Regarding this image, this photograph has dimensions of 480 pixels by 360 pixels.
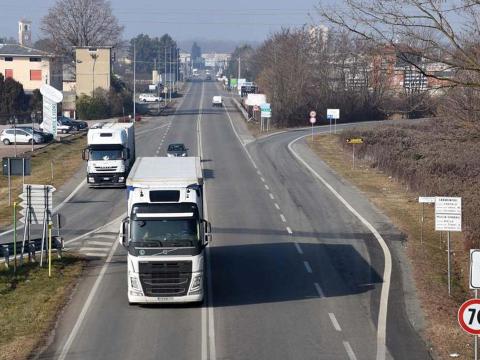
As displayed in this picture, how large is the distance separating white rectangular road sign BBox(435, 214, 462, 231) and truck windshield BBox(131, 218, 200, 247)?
652cm

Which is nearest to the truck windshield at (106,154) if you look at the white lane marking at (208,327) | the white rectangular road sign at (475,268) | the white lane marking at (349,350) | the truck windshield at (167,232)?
the white lane marking at (208,327)

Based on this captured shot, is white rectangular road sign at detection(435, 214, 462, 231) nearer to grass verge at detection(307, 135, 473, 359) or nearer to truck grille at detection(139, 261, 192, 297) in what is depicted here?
grass verge at detection(307, 135, 473, 359)

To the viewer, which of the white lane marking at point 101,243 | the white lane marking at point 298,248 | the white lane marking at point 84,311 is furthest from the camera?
the white lane marking at point 101,243

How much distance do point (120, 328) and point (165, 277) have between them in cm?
151

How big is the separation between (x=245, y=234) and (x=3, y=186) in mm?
20326

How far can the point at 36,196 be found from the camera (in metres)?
25.3

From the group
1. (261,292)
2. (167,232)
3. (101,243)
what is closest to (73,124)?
(101,243)

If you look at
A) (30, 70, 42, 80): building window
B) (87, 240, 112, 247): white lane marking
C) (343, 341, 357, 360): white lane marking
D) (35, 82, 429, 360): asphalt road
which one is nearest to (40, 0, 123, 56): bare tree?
(30, 70, 42, 80): building window

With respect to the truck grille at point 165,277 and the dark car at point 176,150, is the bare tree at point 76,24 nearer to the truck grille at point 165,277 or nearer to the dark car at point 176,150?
the dark car at point 176,150

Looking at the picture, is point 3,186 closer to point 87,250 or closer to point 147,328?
point 87,250

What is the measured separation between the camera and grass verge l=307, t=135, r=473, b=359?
733 inches

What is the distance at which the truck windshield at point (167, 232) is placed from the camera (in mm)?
19828

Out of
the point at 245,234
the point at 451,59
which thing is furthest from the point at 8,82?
the point at 451,59

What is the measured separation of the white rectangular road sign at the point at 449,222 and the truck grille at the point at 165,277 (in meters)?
6.93
